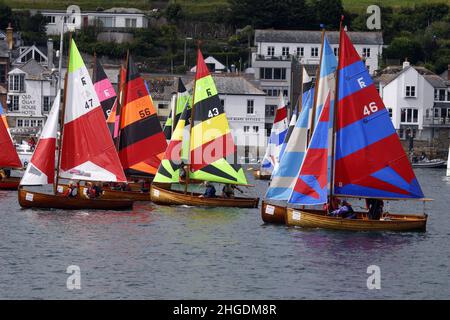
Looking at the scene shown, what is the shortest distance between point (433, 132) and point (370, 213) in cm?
9000

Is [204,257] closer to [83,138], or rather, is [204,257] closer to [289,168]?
[289,168]

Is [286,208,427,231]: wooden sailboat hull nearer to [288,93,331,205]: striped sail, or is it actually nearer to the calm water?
the calm water

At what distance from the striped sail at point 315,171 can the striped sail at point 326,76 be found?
1.45 metres

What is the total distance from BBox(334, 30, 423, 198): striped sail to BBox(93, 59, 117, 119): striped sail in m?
30.1

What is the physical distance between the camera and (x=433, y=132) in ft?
492

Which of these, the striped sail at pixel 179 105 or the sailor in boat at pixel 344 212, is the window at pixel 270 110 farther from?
the sailor in boat at pixel 344 212

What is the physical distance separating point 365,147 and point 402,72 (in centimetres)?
8611

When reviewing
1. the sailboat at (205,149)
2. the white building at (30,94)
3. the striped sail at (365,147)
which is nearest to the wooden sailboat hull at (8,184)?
the sailboat at (205,149)

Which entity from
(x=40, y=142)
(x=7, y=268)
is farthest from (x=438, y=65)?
(x=7, y=268)

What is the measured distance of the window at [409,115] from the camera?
148125mm

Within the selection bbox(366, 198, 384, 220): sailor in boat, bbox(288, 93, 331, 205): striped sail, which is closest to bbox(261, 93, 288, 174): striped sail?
A: bbox(366, 198, 384, 220): sailor in boat

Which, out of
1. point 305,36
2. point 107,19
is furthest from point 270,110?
point 107,19

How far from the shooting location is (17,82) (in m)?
148

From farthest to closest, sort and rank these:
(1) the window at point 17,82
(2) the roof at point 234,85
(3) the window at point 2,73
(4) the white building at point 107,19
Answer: (4) the white building at point 107,19
(3) the window at point 2,73
(1) the window at point 17,82
(2) the roof at point 234,85
